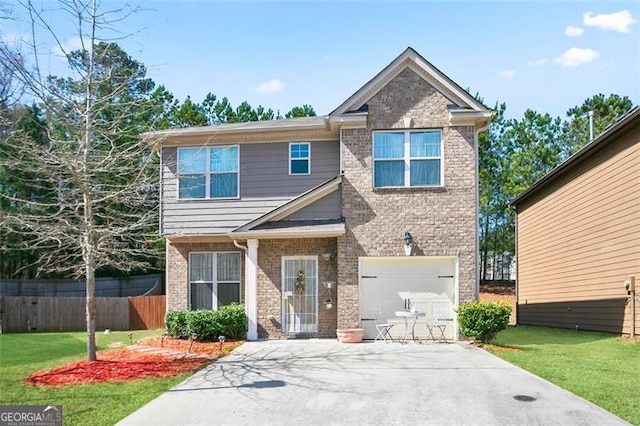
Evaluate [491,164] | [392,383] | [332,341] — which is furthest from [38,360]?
[491,164]

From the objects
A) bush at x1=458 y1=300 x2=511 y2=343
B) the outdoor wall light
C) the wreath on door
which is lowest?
bush at x1=458 y1=300 x2=511 y2=343

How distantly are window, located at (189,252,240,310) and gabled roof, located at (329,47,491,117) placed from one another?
537 centimetres

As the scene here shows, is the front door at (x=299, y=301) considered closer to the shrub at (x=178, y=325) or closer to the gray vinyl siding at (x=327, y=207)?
the gray vinyl siding at (x=327, y=207)

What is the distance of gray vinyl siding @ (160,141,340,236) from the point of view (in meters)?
14.9

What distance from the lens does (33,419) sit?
272 inches

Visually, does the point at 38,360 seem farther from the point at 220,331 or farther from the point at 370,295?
the point at 370,295

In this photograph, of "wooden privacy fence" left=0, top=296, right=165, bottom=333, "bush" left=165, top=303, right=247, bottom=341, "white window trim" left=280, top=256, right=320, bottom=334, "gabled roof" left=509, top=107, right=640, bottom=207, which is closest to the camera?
"gabled roof" left=509, top=107, right=640, bottom=207

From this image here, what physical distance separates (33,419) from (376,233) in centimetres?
878

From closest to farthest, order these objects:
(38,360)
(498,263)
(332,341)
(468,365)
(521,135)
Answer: (468,365), (38,360), (332,341), (521,135), (498,263)

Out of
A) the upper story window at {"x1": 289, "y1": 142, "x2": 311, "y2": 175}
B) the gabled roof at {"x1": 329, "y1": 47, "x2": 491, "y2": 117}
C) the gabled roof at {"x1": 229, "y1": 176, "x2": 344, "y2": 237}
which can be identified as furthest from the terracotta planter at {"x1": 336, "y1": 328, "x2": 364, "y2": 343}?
the gabled roof at {"x1": 329, "y1": 47, "x2": 491, "y2": 117}

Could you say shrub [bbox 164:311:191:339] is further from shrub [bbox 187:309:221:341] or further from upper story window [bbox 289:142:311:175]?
upper story window [bbox 289:142:311:175]

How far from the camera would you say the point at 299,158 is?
15.0m

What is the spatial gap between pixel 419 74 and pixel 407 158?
2249 mm

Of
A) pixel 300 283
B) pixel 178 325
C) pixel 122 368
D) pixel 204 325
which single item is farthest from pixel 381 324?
pixel 122 368
